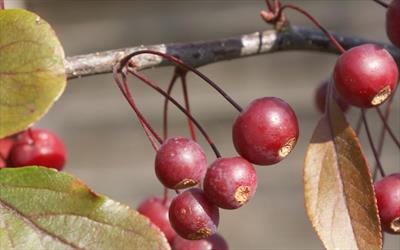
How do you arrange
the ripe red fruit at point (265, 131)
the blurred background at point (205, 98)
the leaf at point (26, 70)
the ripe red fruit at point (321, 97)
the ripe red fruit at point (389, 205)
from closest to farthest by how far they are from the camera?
the leaf at point (26, 70) < the ripe red fruit at point (265, 131) < the ripe red fruit at point (389, 205) < the ripe red fruit at point (321, 97) < the blurred background at point (205, 98)

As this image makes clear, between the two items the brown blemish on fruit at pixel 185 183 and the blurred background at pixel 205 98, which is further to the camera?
the blurred background at pixel 205 98

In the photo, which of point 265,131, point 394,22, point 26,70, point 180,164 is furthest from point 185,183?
point 394,22

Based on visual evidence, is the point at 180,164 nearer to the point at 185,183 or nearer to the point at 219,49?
the point at 185,183

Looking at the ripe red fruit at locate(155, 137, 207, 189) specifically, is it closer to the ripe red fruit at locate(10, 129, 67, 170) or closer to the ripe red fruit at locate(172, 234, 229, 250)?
the ripe red fruit at locate(172, 234, 229, 250)

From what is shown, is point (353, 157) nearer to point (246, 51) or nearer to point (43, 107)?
point (246, 51)

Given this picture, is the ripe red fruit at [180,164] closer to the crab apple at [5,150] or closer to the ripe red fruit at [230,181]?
the ripe red fruit at [230,181]

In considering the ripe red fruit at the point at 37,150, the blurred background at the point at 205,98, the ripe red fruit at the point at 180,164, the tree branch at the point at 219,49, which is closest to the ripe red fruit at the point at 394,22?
the tree branch at the point at 219,49

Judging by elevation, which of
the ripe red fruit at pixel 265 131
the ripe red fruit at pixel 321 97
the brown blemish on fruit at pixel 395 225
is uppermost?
the ripe red fruit at pixel 265 131
